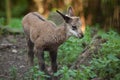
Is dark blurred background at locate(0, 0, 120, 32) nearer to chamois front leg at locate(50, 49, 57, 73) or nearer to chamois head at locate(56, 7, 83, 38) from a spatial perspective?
chamois front leg at locate(50, 49, 57, 73)

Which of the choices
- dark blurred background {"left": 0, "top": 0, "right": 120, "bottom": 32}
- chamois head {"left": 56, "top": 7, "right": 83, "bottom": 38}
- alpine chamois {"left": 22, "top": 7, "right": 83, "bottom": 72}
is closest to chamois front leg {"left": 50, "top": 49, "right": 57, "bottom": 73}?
alpine chamois {"left": 22, "top": 7, "right": 83, "bottom": 72}

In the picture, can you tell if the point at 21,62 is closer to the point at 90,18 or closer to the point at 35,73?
the point at 35,73

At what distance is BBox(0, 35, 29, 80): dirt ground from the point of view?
841 centimetres

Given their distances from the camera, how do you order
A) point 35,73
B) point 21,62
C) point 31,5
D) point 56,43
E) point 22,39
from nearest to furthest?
point 35,73, point 56,43, point 21,62, point 22,39, point 31,5

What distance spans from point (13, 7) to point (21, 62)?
26.1ft

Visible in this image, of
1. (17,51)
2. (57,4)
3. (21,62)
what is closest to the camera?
(21,62)

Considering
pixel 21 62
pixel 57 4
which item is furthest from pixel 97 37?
pixel 57 4

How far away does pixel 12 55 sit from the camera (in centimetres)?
973

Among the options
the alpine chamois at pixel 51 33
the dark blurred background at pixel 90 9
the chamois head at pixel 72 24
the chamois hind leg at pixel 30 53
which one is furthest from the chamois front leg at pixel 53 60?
the dark blurred background at pixel 90 9

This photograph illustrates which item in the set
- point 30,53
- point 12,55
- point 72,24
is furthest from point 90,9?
point 72,24

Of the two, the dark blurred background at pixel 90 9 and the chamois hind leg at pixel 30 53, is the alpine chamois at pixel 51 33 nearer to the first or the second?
the chamois hind leg at pixel 30 53

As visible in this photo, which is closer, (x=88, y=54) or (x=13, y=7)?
(x=88, y=54)

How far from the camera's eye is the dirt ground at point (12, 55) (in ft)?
27.6

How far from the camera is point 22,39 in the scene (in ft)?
36.5
